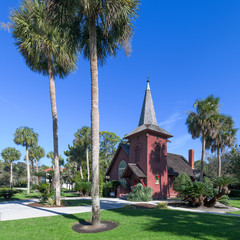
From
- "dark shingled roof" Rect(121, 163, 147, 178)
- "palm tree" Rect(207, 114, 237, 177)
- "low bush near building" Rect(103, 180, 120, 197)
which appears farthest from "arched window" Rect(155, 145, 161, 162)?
"palm tree" Rect(207, 114, 237, 177)

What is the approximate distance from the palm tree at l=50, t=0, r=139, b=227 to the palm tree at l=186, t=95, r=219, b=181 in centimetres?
1636

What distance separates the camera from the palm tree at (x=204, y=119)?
77.0ft

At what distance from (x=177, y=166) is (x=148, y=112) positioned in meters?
8.66

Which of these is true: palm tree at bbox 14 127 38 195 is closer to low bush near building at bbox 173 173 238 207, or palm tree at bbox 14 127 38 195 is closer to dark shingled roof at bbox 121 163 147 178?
dark shingled roof at bbox 121 163 147 178

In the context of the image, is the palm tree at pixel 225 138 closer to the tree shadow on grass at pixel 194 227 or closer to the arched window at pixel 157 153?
the arched window at pixel 157 153

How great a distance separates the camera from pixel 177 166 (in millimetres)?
28172

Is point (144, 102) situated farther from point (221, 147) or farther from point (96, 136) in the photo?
point (96, 136)

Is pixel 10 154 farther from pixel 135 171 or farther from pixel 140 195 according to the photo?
pixel 140 195

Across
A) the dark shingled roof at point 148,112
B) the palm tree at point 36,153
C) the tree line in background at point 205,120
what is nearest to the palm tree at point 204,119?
the tree line in background at point 205,120

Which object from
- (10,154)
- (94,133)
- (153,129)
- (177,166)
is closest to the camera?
(94,133)

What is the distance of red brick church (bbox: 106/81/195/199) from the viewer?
2264 cm

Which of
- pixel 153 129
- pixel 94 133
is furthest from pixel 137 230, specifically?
pixel 153 129

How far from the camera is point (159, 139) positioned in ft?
79.5

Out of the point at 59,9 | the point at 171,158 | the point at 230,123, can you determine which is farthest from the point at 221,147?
the point at 59,9
